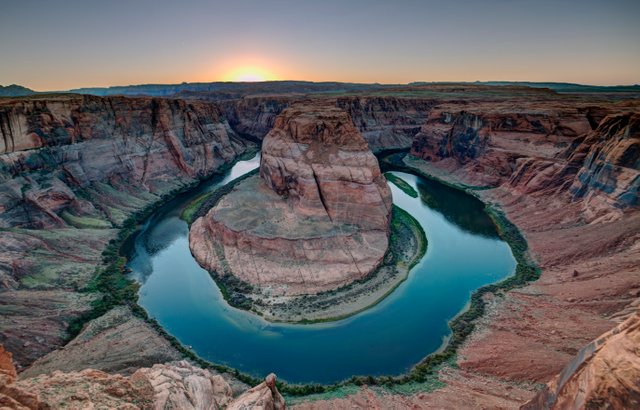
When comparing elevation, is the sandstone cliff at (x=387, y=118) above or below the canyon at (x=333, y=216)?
above

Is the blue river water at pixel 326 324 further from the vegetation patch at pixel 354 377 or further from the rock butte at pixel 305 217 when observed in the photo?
the rock butte at pixel 305 217

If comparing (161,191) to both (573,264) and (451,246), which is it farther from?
(573,264)

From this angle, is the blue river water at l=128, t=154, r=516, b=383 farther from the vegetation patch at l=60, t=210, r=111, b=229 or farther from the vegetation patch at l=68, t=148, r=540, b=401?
the vegetation patch at l=60, t=210, r=111, b=229

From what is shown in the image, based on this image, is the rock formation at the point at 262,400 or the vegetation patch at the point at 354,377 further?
the vegetation patch at the point at 354,377

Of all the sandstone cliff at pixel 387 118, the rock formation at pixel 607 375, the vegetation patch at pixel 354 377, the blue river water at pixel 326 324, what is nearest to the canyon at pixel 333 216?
the rock formation at pixel 607 375

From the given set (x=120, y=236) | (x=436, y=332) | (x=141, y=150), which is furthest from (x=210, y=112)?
(x=436, y=332)

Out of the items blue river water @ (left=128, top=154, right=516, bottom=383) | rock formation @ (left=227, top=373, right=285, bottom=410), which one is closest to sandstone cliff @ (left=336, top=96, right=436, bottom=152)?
blue river water @ (left=128, top=154, right=516, bottom=383)
